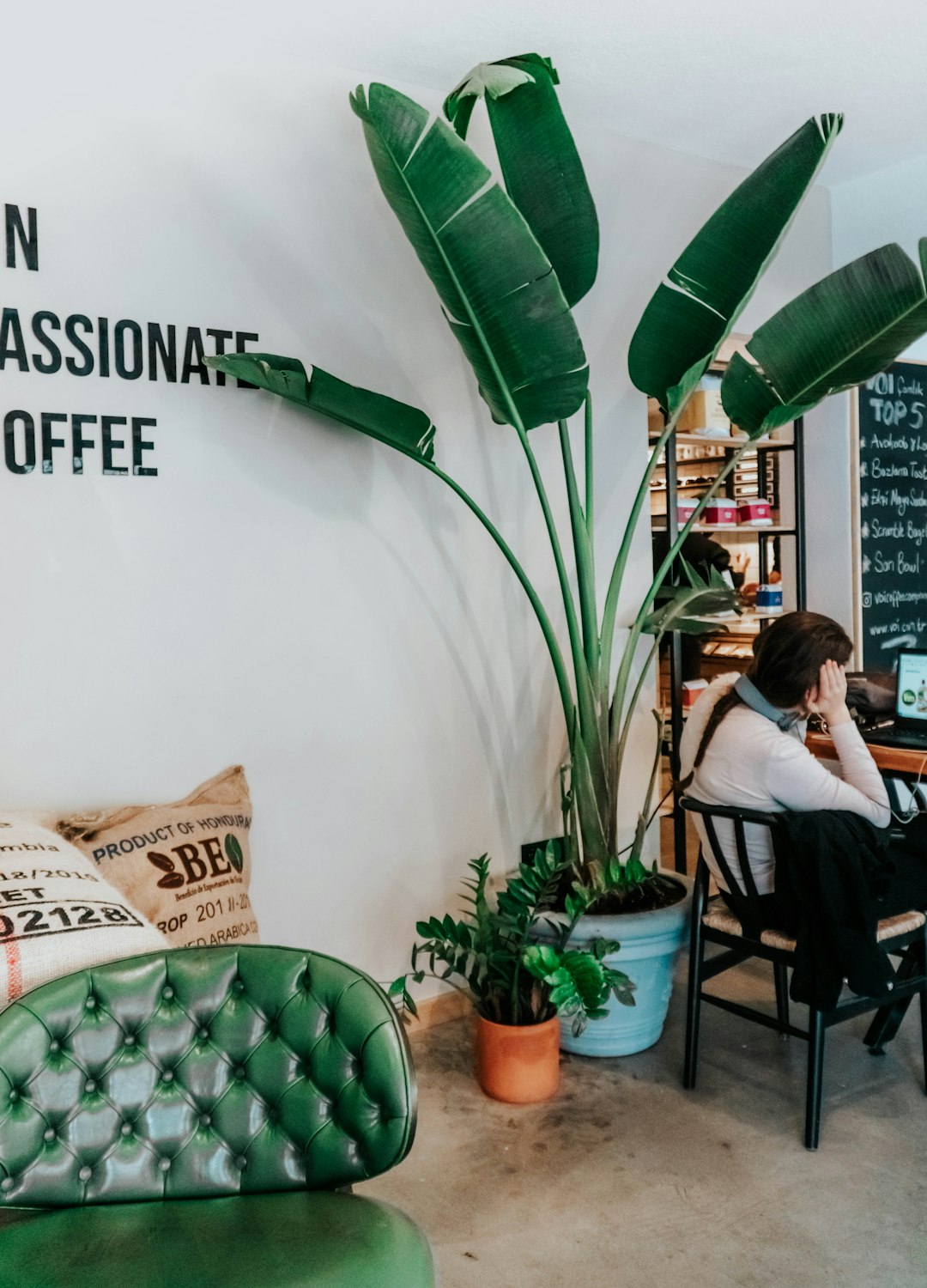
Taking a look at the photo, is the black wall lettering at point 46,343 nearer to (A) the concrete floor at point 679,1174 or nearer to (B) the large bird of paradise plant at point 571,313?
(B) the large bird of paradise plant at point 571,313

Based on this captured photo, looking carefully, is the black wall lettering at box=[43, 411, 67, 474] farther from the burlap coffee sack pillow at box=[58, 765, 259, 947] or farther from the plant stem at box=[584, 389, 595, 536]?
the plant stem at box=[584, 389, 595, 536]

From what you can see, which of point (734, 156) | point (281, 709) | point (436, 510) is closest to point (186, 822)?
point (281, 709)

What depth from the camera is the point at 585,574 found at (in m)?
3.07

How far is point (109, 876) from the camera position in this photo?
2.42 meters

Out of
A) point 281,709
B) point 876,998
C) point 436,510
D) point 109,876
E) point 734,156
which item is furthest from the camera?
point 734,156

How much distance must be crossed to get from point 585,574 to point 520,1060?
1291 millimetres

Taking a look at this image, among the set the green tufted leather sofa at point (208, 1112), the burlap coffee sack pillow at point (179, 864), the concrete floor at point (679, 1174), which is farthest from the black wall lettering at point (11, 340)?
the concrete floor at point (679, 1174)

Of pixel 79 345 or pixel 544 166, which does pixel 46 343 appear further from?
pixel 544 166

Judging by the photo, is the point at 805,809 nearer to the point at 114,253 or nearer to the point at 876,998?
the point at 876,998

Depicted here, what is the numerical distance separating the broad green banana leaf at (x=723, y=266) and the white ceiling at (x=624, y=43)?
1.10ft

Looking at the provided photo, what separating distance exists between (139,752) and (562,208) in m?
1.75

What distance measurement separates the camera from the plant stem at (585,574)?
3.05 meters

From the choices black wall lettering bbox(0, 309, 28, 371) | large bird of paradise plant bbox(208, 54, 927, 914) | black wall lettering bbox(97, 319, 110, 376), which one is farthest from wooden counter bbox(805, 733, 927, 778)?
black wall lettering bbox(0, 309, 28, 371)

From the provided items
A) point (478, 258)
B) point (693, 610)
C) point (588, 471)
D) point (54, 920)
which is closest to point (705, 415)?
point (693, 610)
